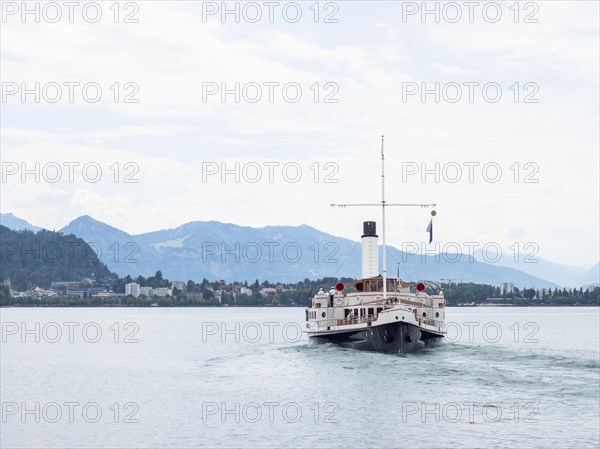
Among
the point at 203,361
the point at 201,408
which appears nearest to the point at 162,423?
the point at 201,408

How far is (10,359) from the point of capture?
334ft

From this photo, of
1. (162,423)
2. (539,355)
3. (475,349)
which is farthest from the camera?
(475,349)

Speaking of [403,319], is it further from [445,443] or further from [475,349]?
[445,443]

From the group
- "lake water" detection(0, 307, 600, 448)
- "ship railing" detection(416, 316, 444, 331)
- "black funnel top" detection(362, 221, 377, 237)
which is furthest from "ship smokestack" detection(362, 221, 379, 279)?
"lake water" detection(0, 307, 600, 448)

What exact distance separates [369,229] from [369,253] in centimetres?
253

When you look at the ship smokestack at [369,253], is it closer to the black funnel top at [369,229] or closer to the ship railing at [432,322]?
the black funnel top at [369,229]

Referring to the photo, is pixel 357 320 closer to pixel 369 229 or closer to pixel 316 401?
pixel 369 229

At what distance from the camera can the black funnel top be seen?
94.4 meters

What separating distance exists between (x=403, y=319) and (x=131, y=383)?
21.9 m

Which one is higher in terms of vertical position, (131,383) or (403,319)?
(403,319)

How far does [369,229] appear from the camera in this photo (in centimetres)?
9462

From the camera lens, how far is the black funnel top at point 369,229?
310 feet

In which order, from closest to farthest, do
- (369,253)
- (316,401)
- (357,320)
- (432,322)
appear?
(316,401) < (357,320) < (432,322) < (369,253)

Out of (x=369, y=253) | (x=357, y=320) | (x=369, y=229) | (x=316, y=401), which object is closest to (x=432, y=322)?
(x=357, y=320)
